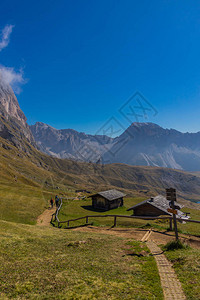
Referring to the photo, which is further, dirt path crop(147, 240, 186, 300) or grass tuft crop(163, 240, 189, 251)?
grass tuft crop(163, 240, 189, 251)

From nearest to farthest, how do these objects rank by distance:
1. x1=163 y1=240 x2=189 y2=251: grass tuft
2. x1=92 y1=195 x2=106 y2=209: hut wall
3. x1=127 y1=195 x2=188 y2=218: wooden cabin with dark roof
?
x1=163 y1=240 x2=189 y2=251: grass tuft → x1=127 y1=195 x2=188 y2=218: wooden cabin with dark roof → x1=92 y1=195 x2=106 y2=209: hut wall

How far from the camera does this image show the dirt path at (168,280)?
283 inches

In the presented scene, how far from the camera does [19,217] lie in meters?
31.2

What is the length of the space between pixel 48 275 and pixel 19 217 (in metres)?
26.7

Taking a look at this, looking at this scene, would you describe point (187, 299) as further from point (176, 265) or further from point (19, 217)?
point (19, 217)

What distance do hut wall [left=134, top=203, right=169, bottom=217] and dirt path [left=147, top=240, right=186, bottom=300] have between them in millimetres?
30275

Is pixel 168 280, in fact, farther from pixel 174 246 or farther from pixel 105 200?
pixel 105 200

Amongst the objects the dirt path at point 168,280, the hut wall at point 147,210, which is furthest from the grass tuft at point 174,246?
the hut wall at point 147,210

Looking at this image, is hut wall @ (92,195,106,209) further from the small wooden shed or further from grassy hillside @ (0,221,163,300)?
grassy hillside @ (0,221,163,300)

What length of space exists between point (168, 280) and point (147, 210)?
115 feet

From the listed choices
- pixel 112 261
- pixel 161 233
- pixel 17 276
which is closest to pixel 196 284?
pixel 112 261

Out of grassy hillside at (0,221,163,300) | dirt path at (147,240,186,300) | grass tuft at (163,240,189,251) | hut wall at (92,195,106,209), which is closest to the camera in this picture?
grassy hillside at (0,221,163,300)

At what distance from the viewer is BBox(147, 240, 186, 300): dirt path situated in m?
7.19

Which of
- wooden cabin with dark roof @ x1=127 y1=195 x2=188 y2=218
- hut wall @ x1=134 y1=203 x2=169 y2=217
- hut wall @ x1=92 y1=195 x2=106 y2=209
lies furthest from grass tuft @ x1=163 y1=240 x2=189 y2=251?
hut wall @ x1=92 y1=195 x2=106 y2=209
